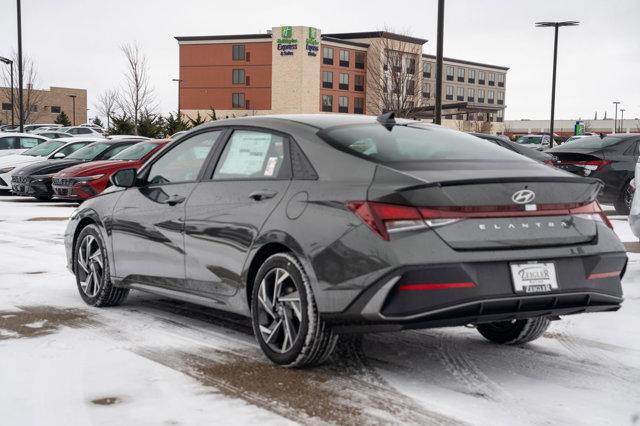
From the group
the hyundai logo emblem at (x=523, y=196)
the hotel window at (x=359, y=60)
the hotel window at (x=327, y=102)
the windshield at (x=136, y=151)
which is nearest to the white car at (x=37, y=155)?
the windshield at (x=136, y=151)

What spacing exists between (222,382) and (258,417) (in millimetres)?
704

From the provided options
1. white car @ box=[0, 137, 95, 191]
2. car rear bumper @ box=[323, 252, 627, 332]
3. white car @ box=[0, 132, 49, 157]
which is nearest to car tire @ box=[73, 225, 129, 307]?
car rear bumper @ box=[323, 252, 627, 332]

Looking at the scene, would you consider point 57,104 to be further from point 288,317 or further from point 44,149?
point 288,317

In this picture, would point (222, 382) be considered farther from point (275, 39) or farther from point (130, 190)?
point (275, 39)

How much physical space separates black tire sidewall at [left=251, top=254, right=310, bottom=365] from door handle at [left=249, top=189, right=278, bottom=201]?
15.7 inches

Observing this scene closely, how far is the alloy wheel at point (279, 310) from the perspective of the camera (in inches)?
205

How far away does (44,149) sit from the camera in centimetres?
2414

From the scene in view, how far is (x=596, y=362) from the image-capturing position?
220 inches

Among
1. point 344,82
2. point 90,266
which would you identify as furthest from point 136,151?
point 344,82

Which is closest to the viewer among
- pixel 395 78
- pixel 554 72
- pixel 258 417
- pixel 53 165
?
pixel 258 417

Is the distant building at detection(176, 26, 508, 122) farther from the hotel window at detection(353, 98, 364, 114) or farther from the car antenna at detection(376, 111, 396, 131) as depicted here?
the car antenna at detection(376, 111, 396, 131)

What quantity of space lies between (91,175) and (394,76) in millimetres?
49502

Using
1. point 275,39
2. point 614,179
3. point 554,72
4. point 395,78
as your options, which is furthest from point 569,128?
point 614,179

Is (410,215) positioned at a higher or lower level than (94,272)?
higher
